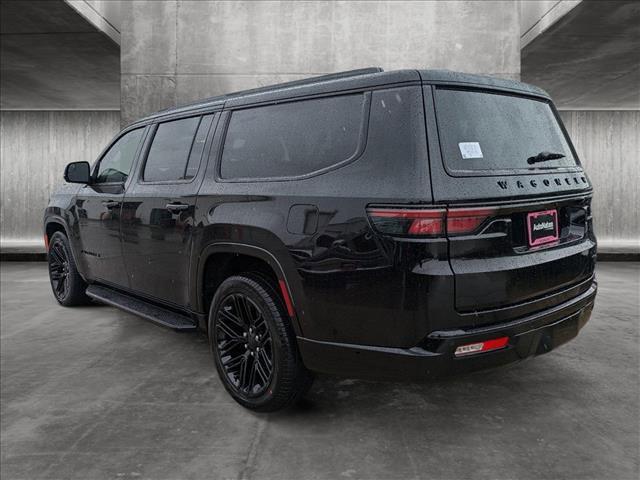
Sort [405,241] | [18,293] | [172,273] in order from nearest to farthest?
[405,241]
[172,273]
[18,293]

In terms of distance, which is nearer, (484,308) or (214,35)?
(484,308)

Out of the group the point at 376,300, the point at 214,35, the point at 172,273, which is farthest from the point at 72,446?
the point at 214,35

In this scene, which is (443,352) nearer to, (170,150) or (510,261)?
(510,261)

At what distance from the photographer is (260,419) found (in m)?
3.04

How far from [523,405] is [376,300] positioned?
1421 mm

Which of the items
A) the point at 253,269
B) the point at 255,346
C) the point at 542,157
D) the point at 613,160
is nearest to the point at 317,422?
the point at 255,346

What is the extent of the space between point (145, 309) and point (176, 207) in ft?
3.15

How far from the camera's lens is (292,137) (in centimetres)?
295

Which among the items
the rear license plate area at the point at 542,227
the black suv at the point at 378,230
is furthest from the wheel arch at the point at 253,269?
the rear license plate area at the point at 542,227

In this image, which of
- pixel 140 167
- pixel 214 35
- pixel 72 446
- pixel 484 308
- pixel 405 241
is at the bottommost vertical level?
pixel 72 446

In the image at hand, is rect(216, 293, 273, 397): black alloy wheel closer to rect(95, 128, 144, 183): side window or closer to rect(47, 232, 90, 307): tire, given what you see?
rect(95, 128, 144, 183): side window

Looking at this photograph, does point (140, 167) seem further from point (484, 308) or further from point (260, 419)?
point (484, 308)

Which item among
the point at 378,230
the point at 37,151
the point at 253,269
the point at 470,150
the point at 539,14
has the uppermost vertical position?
the point at 539,14

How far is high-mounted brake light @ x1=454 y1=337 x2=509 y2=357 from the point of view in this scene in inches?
93.7
